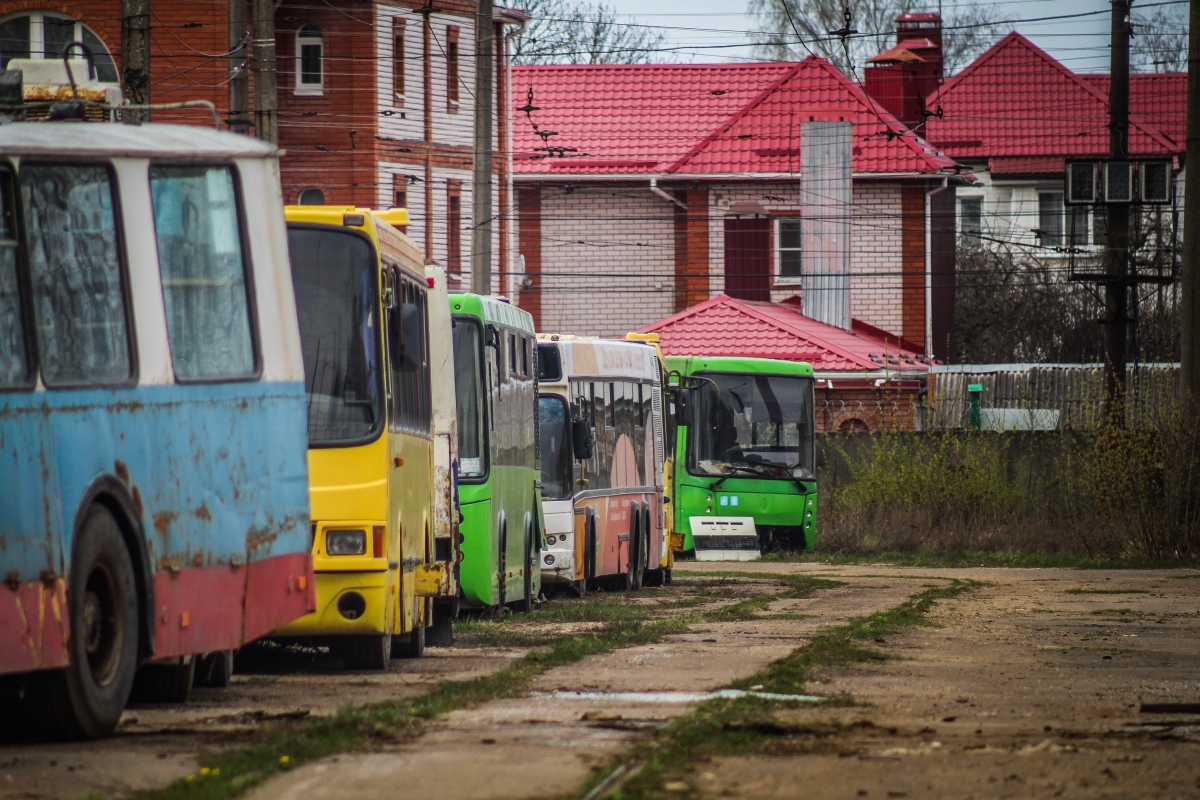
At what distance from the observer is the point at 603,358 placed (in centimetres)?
2611

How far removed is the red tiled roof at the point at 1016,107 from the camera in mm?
65500

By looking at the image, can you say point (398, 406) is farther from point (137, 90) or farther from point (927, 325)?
point (927, 325)

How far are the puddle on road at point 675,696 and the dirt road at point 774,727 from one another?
0.02 meters

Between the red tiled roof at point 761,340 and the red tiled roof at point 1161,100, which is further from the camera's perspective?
the red tiled roof at point 1161,100

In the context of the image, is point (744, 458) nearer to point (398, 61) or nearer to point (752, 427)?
point (752, 427)

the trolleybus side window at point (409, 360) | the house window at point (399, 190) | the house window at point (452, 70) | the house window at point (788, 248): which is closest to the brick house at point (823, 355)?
the house window at point (788, 248)

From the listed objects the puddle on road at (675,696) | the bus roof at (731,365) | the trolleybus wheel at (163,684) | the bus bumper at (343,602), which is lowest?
the puddle on road at (675,696)

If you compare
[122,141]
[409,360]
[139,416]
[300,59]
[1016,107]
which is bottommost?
[139,416]

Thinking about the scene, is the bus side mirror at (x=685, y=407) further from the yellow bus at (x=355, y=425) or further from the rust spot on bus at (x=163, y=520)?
the rust spot on bus at (x=163, y=520)

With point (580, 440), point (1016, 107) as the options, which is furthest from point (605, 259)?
point (580, 440)

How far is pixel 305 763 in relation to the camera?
318 inches

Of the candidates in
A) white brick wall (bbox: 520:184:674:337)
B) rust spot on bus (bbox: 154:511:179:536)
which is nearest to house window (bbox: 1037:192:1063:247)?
white brick wall (bbox: 520:184:674:337)

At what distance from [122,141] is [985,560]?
81.5ft

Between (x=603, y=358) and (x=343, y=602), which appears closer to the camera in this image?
(x=343, y=602)
